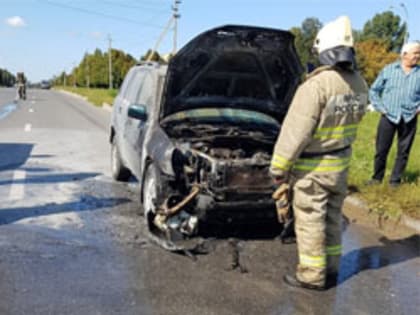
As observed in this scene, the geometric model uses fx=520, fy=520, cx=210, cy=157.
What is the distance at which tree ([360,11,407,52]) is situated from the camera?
246 ft

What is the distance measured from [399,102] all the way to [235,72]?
2.20 metres

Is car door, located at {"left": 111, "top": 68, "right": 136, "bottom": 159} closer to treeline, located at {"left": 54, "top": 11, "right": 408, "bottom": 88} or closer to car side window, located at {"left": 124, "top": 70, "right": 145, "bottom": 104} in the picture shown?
car side window, located at {"left": 124, "top": 70, "right": 145, "bottom": 104}

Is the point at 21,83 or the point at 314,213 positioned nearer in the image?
the point at 314,213

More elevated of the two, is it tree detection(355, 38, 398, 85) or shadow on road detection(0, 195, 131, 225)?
tree detection(355, 38, 398, 85)

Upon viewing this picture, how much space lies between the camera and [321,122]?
390cm

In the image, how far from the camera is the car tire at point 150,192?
5.14m

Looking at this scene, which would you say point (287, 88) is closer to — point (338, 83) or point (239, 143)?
point (239, 143)

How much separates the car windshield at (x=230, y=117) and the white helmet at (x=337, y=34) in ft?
6.96

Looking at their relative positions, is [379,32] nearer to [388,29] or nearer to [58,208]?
[388,29]

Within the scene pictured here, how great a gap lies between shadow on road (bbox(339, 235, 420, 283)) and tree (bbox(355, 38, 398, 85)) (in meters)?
55.9

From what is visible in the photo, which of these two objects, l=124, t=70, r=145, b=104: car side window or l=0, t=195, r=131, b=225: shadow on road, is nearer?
l=0, t=195, r=131, b=225: shadow on road

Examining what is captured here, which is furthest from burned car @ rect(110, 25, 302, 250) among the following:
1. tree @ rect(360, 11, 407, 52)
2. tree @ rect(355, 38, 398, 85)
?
tree @ rect(360, 11, 407, 52)

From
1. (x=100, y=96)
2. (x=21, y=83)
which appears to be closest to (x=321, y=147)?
(x=21, y=83)

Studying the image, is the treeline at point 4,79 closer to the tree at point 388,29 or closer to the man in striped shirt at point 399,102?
the tree at point 388,29
